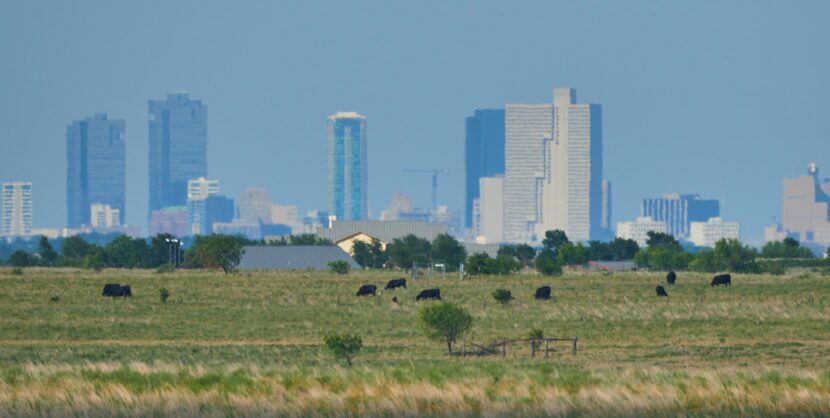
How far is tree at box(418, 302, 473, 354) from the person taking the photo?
49.8m

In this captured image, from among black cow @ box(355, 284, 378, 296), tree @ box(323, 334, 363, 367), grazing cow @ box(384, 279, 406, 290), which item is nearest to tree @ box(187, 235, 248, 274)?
grazing cow @ box(384, 279, 406, 290)

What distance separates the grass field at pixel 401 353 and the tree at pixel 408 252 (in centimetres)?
4681

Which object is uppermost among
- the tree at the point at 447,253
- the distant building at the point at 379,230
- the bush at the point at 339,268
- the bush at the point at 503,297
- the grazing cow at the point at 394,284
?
the distant building at the point at 379,230

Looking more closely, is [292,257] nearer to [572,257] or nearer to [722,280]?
[572,257]

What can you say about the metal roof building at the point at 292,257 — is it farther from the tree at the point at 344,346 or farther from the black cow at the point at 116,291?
the tree at the point at 344,346

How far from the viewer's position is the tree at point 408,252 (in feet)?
433

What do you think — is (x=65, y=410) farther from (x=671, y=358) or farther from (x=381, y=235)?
(x=381, y=235)

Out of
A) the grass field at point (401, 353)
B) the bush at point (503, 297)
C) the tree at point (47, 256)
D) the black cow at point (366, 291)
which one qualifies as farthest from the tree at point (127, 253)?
the bush at point (503, 297)

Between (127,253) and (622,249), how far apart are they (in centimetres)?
4327

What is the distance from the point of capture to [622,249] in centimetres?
15400

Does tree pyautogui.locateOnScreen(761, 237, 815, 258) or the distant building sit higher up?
the distant building

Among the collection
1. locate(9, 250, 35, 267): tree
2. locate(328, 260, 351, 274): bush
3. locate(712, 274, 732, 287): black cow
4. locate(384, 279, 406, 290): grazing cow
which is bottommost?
locate(384, 279, 406, 290): grazing cow

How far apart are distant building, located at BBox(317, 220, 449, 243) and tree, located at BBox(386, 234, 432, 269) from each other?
25.3 meters

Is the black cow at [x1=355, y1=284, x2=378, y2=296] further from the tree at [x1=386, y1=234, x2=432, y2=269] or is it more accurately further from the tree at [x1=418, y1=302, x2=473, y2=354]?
the tree at [x1=386, y1=234, x2=432, y2=269]
